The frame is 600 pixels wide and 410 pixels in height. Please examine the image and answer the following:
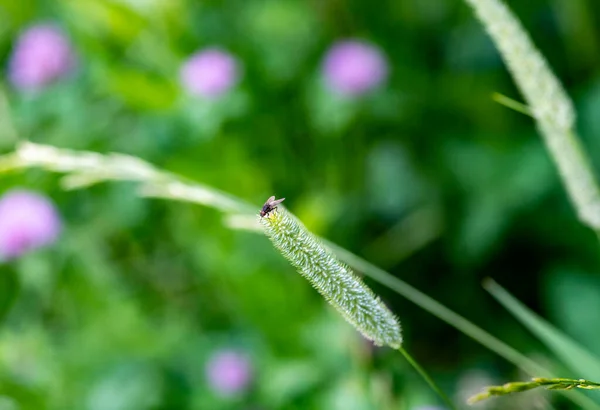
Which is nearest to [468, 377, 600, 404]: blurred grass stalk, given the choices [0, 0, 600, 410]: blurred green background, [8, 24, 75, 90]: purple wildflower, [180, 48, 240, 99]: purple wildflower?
[0, 0, 600, 410]: blurred green background

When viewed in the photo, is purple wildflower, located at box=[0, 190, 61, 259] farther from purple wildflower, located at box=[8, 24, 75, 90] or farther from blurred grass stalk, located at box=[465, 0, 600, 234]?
blurred grass stalk, located at box=[465, 0, 600, 234]

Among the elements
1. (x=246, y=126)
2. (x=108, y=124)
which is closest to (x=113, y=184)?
(x=108, y=124)

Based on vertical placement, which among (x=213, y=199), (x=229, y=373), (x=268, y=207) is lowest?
(x=268, y=207)

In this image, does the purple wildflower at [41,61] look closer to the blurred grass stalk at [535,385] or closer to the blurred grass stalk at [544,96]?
the blurred grass stalk at [544,96]

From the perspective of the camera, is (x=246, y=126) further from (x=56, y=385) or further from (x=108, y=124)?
(x=56, y=385)

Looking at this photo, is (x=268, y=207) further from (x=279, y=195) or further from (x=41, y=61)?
(x=41, y=61)

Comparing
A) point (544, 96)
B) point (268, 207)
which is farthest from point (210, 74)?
point (268, 207)
